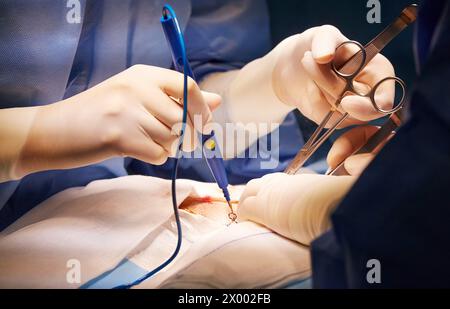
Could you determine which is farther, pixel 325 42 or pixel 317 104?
pixel 317 104

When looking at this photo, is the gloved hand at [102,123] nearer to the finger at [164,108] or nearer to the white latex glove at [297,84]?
the finger at [164,108]

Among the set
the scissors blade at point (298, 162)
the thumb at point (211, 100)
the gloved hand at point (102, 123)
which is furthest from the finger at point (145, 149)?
the scissors blade at point (298, 162)

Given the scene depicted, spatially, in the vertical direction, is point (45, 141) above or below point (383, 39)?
below

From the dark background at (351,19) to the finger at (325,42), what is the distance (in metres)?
0.03

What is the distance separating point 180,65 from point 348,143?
325mm

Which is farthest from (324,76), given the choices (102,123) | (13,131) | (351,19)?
(13,131)

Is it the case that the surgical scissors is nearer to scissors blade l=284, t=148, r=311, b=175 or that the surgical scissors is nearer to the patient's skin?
scissors blade l=284, t=148, r=311, b=175

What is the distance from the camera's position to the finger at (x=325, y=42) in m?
0.85

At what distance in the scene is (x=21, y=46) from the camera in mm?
840

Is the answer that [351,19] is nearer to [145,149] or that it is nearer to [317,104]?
[317,104]

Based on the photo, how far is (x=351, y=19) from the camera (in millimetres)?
908

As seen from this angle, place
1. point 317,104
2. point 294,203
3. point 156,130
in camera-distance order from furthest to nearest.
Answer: point 317,104 → point 156,130 → point 294,203

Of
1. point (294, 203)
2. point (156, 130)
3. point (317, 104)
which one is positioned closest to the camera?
point (294, 203)

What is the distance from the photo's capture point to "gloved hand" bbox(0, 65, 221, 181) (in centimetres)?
82
